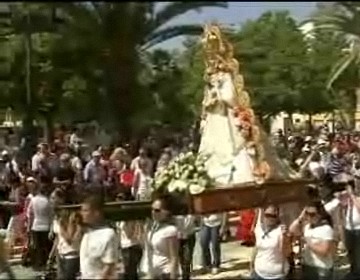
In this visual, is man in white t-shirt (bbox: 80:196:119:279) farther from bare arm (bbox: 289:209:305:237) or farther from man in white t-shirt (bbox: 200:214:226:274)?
man in white t-shirt (bbox: 200:214:226:274)

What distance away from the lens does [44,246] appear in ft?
39.6

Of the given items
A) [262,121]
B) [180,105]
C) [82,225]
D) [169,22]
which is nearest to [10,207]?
[262,121]

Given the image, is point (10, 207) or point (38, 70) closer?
point (38, 70)

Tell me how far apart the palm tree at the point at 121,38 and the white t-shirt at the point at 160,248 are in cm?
104

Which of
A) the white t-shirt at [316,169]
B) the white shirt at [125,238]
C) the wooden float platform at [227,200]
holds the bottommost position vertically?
the white shirt at [125,238]

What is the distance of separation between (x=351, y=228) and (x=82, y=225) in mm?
3956

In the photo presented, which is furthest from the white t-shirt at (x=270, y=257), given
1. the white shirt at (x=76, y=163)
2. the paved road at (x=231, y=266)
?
the white shirt at (x=76, y=163)

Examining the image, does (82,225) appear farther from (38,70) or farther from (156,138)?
(38,70)

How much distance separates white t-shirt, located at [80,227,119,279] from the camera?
7.66m

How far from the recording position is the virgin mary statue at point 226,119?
36.3 ft

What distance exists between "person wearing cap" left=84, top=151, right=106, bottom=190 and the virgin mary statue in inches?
42.4

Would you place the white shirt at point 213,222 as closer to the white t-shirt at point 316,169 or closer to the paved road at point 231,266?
the paved road at point 231,266

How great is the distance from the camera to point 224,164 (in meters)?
11.3

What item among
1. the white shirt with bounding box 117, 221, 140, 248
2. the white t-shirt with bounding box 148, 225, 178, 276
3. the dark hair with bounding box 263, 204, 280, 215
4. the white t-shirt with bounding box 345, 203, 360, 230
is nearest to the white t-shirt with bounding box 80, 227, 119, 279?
the white t-shirt with bounding box 148, 225, 178, 276
